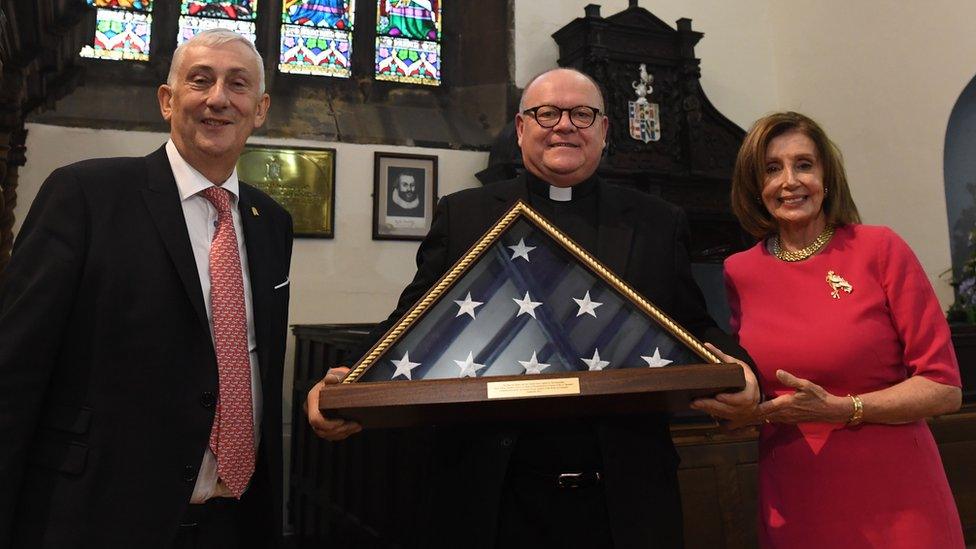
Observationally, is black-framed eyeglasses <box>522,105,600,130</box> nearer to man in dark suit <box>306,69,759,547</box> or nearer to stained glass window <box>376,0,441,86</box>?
man in dark suit <box>306,69,759,547</box>

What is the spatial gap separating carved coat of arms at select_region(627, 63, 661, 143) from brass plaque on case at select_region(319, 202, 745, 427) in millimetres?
4675

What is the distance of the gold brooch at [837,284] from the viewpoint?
66.0 inches

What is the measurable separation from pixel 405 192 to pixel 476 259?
15.0 feet

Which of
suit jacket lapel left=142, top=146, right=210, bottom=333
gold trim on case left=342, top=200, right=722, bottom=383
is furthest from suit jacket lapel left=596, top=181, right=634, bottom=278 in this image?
suit jacket lapel left=142, top=146, right=210, bottom=333

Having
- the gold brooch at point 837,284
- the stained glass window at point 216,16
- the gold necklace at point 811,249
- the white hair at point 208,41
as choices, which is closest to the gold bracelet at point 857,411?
the gold brooch at point 837,284

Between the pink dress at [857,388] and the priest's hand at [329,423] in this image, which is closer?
the priest's hand at [329,423]

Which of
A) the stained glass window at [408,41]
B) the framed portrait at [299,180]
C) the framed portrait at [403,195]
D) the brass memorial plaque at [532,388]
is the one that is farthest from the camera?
the stained glass window at [408,41]

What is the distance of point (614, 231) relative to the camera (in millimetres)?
1610

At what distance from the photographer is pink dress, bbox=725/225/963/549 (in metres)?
1.57

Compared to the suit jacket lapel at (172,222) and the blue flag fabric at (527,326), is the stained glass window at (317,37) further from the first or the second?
the blue flag fabric at (527,326)

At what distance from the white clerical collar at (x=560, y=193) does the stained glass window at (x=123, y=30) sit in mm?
5404

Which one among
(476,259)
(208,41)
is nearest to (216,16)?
(208,41)

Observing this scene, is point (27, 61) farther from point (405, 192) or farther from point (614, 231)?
point (614, 231)

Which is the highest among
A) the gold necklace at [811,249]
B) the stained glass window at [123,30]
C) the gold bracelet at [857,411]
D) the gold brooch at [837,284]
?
the stained glass window at [123,30]
